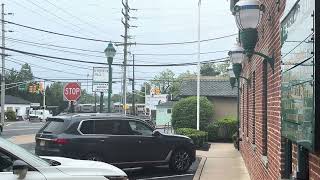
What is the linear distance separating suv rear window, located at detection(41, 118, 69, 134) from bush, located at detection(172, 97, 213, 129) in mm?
20261

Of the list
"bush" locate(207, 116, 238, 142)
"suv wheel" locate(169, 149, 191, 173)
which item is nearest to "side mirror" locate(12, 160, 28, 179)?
"suv wheel" locate(169, 149, 191, 173)

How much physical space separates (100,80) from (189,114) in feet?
47.3

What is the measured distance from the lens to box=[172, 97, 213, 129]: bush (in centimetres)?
3425

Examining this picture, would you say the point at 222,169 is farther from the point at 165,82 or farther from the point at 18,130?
the point at 165,82

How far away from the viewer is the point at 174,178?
14875 millimetres

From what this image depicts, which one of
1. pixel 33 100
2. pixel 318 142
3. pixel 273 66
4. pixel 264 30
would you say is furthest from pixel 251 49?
pixel 33 100

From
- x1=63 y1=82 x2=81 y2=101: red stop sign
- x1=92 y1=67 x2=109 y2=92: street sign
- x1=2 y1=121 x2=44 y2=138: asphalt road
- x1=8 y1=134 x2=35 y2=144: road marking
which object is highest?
x1=92 y1=67 x2=109 y2=92: street sign

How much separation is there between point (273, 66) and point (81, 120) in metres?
7.76

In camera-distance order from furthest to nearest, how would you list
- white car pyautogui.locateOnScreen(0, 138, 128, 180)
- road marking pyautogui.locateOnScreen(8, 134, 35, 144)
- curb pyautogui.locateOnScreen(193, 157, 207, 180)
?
road marking pyautogui.locateOnScreen(8, 134, 35, 144) < curb pyautogui.locateOnScreen(193, 157, 207, 180) < white car pyautogui.locateOnScreen(0, 138, 128, 180)

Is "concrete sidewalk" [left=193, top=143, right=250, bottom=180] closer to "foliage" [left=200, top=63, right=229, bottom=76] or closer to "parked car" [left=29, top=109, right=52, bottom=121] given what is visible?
"parked car" [left=29, top=109, right=52, bottom=121]

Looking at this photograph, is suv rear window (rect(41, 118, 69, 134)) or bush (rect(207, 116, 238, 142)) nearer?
suv rear window (rect(41, 118, 69, 134))

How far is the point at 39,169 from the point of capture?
5641 mm

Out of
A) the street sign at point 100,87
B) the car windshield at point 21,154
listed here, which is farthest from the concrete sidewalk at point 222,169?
the car windshield at point 21,154

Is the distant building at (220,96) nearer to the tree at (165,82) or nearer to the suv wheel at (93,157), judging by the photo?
the suv wheel at (93,157)
